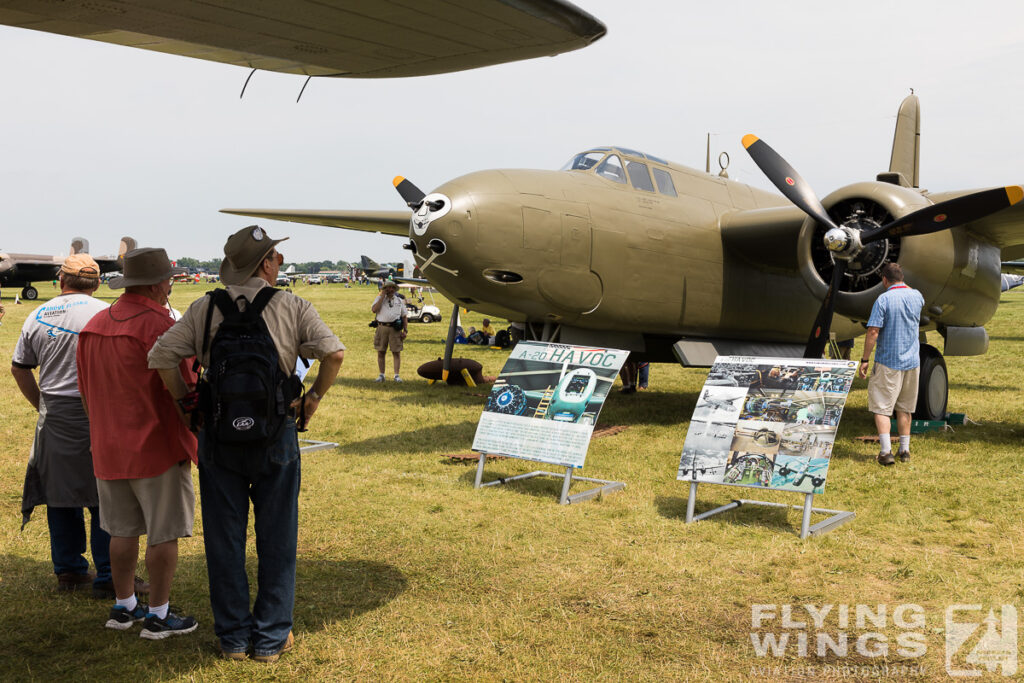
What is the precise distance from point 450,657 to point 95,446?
2.23 m

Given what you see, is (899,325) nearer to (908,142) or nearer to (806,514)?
(806,514)

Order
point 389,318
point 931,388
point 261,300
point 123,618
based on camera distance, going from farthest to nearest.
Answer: point 389,318 → point 931,388 → point 123,618 → point 261,300

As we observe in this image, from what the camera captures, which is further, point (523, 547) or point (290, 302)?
point (523, 547)

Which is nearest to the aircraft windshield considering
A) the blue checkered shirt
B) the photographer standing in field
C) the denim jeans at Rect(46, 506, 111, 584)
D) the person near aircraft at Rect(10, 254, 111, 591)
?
the blue checkered shirt

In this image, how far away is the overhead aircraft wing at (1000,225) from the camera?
11.0 meters

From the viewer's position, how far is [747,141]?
39.4 feet

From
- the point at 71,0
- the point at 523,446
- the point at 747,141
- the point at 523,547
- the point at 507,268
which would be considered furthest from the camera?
the point at 747,141

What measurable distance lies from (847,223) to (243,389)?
959 cm

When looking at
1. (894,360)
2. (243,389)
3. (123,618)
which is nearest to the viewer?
(243,389)

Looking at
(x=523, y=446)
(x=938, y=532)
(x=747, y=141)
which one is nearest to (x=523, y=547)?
(x=523, y=446)

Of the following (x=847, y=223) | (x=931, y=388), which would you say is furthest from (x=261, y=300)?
(x=931, y=388)

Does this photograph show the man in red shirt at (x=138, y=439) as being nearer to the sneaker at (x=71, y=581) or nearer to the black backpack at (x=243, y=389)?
the black backpack at (x=243, y=389)

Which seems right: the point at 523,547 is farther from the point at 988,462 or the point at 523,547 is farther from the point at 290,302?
the point at 988,462

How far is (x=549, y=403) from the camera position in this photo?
7922 millimetres
